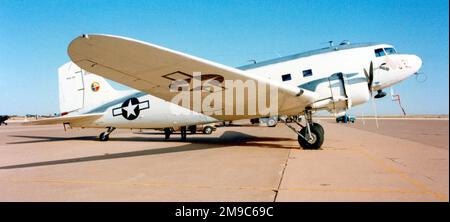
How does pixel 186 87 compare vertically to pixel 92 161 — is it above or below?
above

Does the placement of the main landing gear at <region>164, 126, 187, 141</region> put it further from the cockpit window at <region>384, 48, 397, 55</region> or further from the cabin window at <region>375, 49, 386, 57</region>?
the cockpit window at <region>384, 48, 397, 55</region>

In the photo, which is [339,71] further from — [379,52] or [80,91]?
[80,91]

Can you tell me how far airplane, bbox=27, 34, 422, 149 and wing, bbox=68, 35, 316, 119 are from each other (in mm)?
18

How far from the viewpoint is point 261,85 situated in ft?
26.0

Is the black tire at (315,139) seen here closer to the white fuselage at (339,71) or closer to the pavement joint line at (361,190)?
the white fuselage at (339,71)

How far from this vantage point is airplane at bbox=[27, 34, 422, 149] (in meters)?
6.34

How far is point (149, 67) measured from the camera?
271 inches

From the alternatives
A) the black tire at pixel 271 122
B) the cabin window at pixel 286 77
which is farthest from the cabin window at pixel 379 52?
the black tire at pixel 271 122

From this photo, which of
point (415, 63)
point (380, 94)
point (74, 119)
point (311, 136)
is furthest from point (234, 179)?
point (74, 119)

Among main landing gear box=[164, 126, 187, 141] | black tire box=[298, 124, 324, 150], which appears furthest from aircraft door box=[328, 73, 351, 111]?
main landing gear box=[164, 126, 187, 141]

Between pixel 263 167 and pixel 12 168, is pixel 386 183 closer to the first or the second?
pixel 263 167
